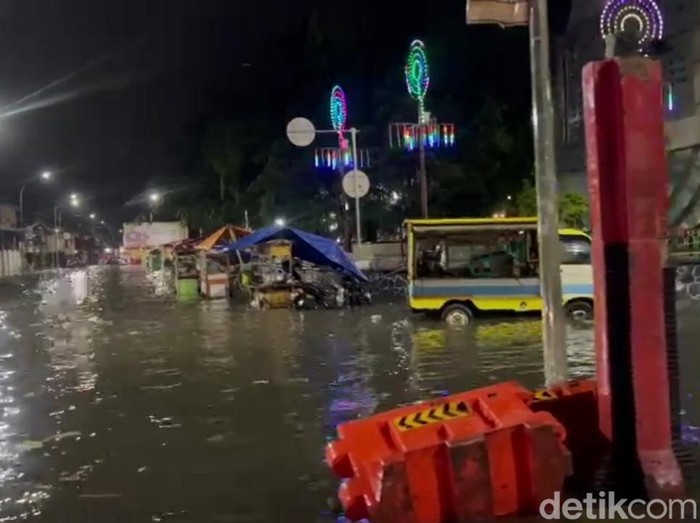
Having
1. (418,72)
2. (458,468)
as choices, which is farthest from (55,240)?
(458,468)

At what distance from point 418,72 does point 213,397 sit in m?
19.7

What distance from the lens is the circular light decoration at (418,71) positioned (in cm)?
2881

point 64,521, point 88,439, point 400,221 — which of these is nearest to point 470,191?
point 400,221

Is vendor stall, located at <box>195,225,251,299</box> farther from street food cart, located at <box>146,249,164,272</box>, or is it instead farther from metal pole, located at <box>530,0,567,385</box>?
street food cart, located at <box>146,249,164,272</box>

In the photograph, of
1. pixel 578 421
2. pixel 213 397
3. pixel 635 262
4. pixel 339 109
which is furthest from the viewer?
pixel 339 109

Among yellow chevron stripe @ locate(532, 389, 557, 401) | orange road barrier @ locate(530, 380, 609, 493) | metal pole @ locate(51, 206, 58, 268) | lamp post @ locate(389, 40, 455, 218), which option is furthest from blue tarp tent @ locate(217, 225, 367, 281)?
metal pole @ locate(51, 206, 58, 268)

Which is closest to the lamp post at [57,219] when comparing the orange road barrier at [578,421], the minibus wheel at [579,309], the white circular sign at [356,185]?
the white circular sign at [356,185]

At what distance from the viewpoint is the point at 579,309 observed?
1920cm

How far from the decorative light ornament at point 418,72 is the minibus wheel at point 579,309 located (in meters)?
11.2

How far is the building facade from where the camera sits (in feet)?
106

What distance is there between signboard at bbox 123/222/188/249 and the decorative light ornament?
40.1 m

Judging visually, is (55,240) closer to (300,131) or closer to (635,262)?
(300,131)

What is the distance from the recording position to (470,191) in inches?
1396

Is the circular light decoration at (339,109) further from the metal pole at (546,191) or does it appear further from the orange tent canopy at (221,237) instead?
the metal pole at (546,191)
